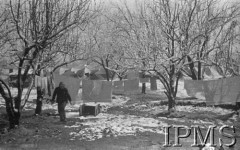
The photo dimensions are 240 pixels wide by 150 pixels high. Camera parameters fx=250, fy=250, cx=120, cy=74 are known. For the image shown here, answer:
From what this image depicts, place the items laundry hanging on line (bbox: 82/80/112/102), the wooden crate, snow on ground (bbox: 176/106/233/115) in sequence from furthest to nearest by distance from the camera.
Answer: laundry hanging on line (bbox: 82/80/112/102)
snow on ground (bbox: 176/106/233/115)
the wooden crate

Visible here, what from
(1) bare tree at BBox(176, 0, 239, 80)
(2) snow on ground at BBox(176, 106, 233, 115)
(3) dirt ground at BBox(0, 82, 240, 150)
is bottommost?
(3) dirt ground at BBox(0, 82, 240, 150)

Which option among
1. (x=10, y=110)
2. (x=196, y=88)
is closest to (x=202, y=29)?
(x=196, y=88)

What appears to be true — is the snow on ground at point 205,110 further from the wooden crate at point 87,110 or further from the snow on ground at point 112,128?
the wooden crate at point 87,110

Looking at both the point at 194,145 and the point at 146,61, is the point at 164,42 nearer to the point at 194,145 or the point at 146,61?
the point at 146,61

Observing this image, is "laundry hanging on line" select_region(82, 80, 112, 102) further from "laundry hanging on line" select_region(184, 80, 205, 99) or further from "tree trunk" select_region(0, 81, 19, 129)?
"tree trunk" select_region(0, 81, 19, 129)

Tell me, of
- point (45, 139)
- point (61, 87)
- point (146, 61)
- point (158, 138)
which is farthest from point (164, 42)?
point (45, 139)

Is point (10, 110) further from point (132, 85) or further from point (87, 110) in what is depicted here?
point (132, 85)

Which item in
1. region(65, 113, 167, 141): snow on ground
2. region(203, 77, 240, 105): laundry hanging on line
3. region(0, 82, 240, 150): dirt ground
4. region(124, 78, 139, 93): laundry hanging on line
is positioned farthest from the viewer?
region(124, 78, 139, 93): laundry hanging on line

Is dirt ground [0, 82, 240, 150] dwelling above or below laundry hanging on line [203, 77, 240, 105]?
below

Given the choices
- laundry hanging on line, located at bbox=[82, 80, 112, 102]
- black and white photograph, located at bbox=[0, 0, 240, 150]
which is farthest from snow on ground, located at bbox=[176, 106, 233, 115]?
laundry hanging on line, located at bbox=[82, 80, 112, 102]

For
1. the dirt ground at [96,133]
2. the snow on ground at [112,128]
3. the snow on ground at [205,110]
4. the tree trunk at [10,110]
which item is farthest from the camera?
the snow on ground at [205,110]

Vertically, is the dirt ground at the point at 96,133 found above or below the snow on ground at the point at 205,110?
below

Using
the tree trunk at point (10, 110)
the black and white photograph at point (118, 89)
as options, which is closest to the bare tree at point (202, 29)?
the black and white photograph at point (118, 89)

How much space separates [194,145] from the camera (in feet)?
21.8
